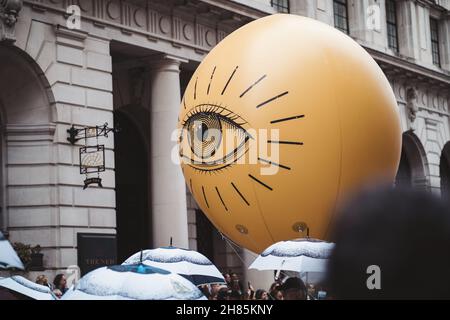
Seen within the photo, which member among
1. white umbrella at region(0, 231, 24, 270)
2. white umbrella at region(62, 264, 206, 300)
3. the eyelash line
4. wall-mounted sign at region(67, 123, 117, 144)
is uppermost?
wall-mounted sign at region(67, 123, 117, 144)

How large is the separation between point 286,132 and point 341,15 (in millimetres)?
23229

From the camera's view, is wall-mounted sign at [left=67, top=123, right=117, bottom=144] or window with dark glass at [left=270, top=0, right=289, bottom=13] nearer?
wall-mounted sign at [left=67, top=123, right=117, bottom=144]

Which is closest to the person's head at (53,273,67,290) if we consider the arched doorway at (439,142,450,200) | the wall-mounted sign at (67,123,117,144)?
the wall-mounted sign at (67,123,117,144)

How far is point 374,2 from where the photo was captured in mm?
33812

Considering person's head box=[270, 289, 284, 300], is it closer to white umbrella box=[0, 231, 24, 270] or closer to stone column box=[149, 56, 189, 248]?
white umbrella box=[0, 231, 24, 270]

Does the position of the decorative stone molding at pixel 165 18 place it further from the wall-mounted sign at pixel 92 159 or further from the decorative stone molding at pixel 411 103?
the decorative stone molding at pixel 411 103

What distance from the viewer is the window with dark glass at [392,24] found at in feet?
117

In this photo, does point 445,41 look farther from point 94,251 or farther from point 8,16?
point 8,16

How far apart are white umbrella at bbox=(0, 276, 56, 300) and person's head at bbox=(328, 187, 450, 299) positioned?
15.1 ft

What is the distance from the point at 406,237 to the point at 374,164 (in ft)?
24.8

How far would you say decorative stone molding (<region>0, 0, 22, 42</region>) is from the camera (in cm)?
1812

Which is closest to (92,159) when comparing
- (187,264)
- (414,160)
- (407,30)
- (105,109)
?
(105,109)

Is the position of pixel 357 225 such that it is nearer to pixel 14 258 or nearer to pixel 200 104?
pixel 14 258

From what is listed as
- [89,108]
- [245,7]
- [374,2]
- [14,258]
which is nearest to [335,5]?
[374,2]
